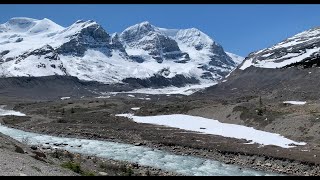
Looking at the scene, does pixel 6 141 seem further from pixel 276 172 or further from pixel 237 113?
pixel 237 113

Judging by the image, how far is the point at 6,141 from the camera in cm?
4322

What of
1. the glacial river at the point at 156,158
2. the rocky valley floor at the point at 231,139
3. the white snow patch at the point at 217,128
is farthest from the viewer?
the white snow patch at the point at 217,128

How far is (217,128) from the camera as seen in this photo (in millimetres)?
83750

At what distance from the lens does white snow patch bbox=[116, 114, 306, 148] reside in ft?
213

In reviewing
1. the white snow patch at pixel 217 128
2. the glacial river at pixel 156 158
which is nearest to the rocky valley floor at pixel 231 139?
the white snow patch at pixel 217 128

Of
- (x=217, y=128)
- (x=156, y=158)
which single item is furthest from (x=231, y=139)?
(x=156, y=158)

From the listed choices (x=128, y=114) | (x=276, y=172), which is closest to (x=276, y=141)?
(x=276, y=172)

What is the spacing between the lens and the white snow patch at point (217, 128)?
64.9m

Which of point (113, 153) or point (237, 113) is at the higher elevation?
point (237, 113)

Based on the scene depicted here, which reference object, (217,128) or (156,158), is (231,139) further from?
(156,158)

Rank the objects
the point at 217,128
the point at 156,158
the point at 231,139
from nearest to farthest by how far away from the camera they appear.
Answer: the point at 156,158 < the point at 231,139 < the point at 217,128

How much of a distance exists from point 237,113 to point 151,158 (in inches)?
1685

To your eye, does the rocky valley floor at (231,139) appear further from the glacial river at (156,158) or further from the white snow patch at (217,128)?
the glacial river at (156,158)

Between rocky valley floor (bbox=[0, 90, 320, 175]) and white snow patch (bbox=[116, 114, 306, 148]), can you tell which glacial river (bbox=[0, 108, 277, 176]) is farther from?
white snow patch (bbox=[116, 114, 306, 148])
